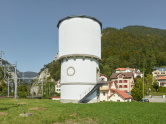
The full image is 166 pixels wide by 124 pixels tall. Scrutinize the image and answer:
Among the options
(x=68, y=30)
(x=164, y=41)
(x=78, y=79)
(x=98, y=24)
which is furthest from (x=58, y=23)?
(x=164, y=41)

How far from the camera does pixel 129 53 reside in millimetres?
116000

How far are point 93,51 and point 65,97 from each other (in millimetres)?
7978

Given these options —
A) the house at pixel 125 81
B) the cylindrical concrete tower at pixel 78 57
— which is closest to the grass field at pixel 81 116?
the cylindrical concrete tower at pixel 78 57

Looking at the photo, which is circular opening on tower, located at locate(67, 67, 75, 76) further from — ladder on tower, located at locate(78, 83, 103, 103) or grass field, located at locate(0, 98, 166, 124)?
grass field, located at locate(0, 98, 166, 124)

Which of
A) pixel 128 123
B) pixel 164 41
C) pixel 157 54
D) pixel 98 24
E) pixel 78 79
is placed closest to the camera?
pixel 128 123

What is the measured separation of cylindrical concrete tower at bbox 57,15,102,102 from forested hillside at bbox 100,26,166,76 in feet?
215

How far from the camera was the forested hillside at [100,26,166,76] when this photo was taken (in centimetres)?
10150

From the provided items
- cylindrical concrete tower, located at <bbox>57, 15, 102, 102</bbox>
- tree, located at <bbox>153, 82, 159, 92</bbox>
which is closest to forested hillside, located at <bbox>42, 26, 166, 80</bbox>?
tree, located at <bbox>153, 82, 159, 92</bbox>

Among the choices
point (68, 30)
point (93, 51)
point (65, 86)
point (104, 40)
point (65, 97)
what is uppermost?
point (104, 40)

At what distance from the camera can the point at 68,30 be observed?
22047 millimetres

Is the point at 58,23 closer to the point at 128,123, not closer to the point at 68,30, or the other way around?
the point at 68,30

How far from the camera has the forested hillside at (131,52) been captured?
102 m

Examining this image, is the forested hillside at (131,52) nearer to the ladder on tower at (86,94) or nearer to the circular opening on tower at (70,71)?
the ladder on tower at (86,94)

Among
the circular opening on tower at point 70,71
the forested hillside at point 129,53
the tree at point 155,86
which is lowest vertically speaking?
the tree at point 155,86
